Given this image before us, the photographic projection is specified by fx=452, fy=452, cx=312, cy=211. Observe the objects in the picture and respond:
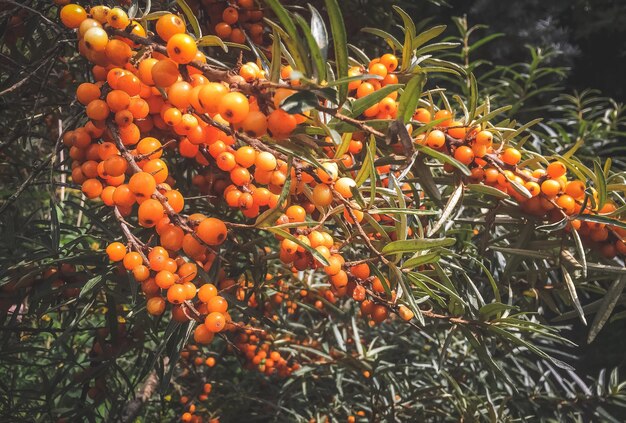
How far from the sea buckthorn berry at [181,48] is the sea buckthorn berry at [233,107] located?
110 mm

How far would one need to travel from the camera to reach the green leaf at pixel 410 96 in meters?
0.59

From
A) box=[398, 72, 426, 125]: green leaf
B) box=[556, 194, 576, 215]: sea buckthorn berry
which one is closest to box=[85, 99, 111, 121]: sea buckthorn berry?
box=[398, 72, 426, 125]: green leaf

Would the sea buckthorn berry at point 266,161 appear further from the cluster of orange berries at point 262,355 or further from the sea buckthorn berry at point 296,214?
the cluster of orange berries at point 262,355

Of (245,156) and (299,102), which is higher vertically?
(299,102)

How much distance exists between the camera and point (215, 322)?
65 cm

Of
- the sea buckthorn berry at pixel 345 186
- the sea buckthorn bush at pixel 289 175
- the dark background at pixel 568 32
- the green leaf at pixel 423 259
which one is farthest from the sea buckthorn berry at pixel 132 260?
the dark background at pixel 568 32

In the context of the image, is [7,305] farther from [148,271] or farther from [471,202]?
[471,202]

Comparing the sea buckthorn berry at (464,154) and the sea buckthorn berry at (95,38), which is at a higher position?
the sea buckthorn berry at (95,38)

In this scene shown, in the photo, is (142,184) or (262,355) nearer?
(142,184)

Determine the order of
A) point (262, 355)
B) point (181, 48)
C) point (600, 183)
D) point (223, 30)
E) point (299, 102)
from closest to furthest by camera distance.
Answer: point (299, 102)
point (181, 48)
point (600, 183)
point (223, 30)
point (262, 355)

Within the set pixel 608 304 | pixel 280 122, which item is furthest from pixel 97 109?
pixel 608 304

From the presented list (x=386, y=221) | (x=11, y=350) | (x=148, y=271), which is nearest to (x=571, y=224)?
→ (x=386, y=221)

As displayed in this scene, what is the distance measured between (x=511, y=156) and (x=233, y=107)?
524mm

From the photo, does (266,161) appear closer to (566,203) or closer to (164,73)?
(164,73)
